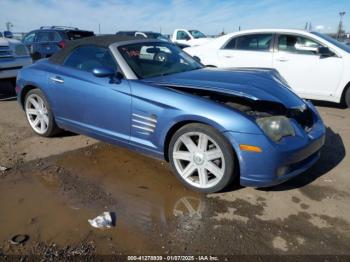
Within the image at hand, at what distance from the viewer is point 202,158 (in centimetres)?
337

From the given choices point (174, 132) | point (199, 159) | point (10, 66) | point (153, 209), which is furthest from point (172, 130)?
point (10, 66)

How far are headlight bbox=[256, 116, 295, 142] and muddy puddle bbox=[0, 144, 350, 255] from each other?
2.21 feet

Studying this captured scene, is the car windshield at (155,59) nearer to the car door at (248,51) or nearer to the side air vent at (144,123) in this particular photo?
the side air vent at (144,123)

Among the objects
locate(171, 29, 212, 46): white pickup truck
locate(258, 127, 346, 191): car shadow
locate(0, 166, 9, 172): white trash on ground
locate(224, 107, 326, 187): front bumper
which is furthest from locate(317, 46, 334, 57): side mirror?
locate(171, 29, 212, 46): white pickup truck

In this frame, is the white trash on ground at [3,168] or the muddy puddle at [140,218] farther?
the white trash on ground at [3,168]

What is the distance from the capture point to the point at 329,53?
655 centimetres

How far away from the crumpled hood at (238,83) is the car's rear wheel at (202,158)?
0.52 m

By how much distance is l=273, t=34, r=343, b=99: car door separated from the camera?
6559mm

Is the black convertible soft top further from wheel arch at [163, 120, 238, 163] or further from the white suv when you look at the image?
the white suv

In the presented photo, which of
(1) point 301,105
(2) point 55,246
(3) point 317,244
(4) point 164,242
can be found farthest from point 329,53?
Result: (2) point 55,246

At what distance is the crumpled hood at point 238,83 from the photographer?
139 inches

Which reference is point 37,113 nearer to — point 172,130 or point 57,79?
point 57,79

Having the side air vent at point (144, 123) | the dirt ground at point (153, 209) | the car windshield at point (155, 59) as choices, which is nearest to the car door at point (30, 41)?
the dirt ground at point (153, 209)

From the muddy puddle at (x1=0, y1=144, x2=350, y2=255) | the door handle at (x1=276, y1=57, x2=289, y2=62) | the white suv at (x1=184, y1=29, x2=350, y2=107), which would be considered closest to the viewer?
the muddy puddle at (x1=0, y1=144, x2=350, y2=255)
